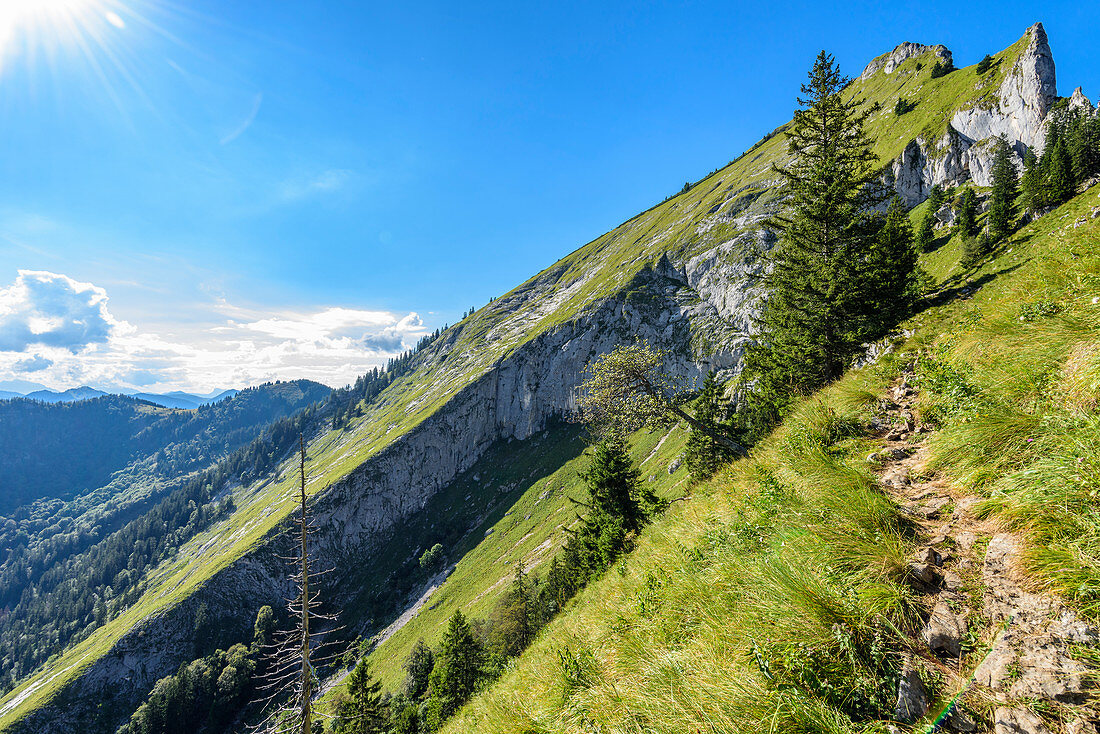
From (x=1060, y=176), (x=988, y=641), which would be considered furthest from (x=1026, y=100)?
(x=988, y=641)

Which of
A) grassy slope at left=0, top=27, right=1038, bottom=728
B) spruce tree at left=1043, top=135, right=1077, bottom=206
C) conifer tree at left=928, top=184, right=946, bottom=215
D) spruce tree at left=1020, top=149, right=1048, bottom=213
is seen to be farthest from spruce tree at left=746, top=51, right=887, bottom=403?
grassy slope at left=0, top=27, right=1038, bottom=728

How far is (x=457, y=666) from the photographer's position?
32.3 meters

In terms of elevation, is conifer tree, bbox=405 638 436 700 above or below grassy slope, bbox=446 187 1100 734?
below

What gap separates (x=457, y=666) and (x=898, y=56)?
270 m

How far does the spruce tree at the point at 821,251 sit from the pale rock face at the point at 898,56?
657 ft

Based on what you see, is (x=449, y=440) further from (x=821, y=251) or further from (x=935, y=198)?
(x=935, y=198)

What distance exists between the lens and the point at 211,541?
625ft

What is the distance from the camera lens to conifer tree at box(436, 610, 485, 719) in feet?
101

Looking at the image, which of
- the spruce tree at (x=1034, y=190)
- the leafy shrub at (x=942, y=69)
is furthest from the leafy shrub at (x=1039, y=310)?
the leafy shrub at (x=942, y=69)

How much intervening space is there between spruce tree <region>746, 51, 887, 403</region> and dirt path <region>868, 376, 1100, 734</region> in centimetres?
1504

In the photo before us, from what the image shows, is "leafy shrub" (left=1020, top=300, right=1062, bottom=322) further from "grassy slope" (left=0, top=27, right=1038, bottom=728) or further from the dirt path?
"grassy slope" (left=0, top=27, right=1038, bottom=728)

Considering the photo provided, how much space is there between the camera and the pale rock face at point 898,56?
150 m

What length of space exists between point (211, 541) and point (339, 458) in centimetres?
7566

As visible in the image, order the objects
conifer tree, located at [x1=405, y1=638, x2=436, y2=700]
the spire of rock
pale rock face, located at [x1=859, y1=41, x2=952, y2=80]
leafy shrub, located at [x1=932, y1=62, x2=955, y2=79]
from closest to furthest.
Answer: conifer tree, located at [x1=405, y1=638, x2=436, y2=700] → the spire of rock → leafy shrub, located at [x1=932, y1=62, x2=955, y2=79] → pale rock face, located at [x1=859, y1=41, x2=952, y2=80]
